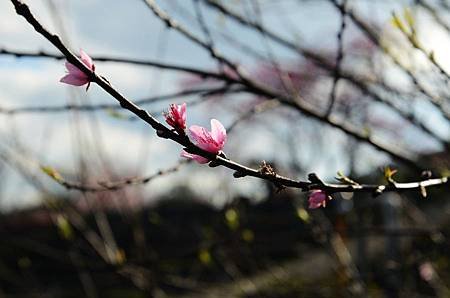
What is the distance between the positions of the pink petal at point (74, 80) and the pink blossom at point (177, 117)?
15 cm

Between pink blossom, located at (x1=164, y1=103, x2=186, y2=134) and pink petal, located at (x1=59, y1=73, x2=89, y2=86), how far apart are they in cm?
15

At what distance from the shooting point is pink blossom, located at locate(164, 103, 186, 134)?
925mm

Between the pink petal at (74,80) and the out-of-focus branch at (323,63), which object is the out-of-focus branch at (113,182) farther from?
the out-of-focus branch at (323,63)

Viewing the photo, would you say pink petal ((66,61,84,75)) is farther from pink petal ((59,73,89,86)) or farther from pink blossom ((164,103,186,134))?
pink blossom ((164,103,186,134))

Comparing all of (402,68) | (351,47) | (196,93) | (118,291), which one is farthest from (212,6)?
(118,291)

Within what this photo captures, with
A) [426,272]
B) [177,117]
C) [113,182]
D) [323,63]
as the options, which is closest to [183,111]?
[177,117]

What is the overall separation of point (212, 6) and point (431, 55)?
1221 mm

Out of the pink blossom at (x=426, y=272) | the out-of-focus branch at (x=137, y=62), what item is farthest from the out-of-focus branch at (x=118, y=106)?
the pink blossom at (x=426, y=272)

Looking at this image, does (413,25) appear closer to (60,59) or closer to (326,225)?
(60,59)

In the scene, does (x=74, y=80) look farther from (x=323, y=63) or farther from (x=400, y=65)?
(x=323, y=63)

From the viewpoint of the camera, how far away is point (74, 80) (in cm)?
97

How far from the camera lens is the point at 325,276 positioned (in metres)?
10.6

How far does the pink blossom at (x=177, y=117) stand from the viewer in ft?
3.04

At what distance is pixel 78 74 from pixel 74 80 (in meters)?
0.02
